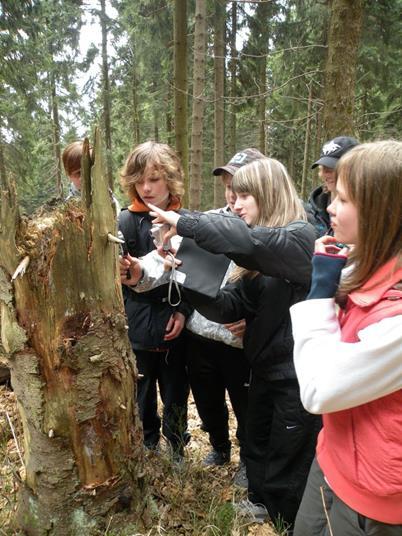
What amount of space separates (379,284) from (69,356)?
4.31 ft

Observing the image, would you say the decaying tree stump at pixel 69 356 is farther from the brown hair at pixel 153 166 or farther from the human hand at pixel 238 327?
the brown hair at pixel 153 166

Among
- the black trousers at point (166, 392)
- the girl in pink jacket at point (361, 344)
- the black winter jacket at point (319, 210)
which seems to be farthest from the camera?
the black winter jacket at point (319, 210)

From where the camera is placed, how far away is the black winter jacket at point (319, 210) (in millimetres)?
3703

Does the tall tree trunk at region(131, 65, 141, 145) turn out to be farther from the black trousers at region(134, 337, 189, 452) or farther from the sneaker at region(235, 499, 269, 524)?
the sneaker at region(235, 499, 269, 524)

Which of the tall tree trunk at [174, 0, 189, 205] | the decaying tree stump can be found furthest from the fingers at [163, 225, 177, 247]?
the tall tree trunk at [174, 0, 189, 205]

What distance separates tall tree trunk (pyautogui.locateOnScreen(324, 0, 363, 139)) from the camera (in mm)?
4594

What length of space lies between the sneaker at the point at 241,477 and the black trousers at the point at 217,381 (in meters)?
0.12

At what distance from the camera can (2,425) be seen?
3.18m

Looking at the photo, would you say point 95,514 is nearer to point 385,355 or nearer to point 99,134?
point 385,355

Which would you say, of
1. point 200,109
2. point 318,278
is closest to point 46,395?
point 318,278

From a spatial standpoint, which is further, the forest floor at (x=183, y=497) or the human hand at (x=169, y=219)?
the forest floor at (x=183, y=497)

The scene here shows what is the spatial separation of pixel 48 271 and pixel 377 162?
1346 mm

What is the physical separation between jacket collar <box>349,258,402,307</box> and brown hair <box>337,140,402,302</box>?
0.07 feet

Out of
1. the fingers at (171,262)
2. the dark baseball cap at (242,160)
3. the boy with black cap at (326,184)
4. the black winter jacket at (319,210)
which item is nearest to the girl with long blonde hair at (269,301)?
the fingers at (171,262)
